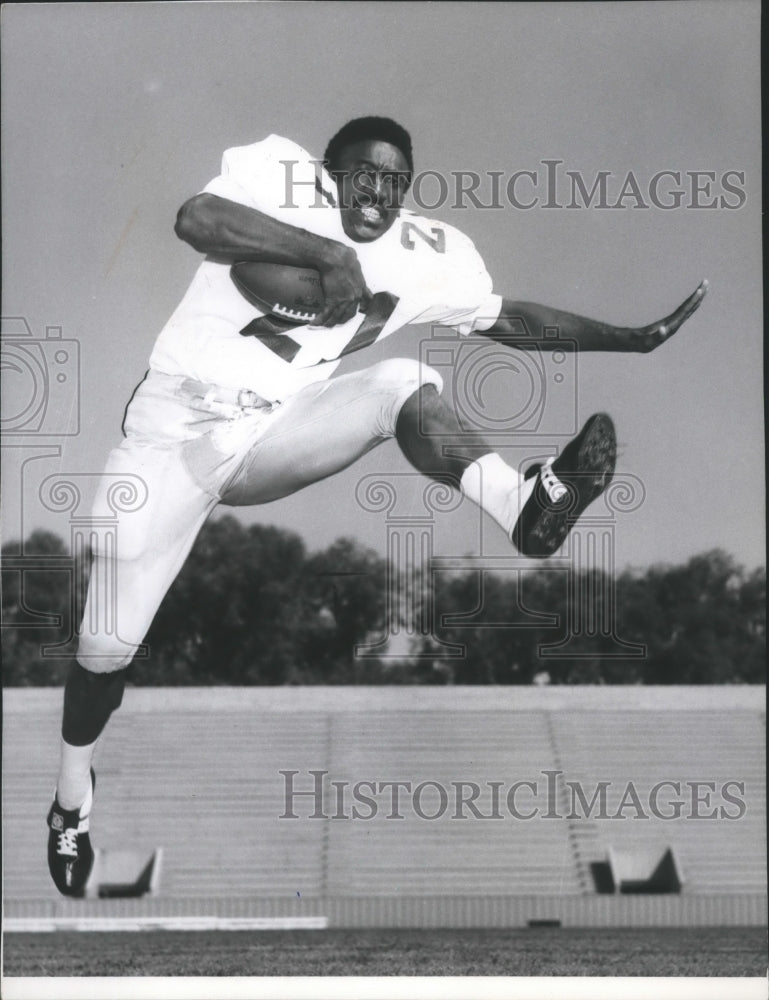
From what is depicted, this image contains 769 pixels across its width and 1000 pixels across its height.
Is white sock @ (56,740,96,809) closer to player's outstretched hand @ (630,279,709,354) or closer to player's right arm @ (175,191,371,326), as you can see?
player's right arm @ (175,191,371,326)

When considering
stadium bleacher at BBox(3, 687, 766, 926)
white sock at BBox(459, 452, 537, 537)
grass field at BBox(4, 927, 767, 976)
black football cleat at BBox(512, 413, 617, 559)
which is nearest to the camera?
black football cleat at BBox(512, 413, 617, 559)

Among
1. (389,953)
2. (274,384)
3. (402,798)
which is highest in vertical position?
(274,384)

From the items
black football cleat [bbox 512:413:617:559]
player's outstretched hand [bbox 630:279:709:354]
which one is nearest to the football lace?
black football cleat [bbox 512:413:617:559]

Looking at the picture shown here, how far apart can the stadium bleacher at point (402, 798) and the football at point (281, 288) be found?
156cm

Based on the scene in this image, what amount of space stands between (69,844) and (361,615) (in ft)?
4.51

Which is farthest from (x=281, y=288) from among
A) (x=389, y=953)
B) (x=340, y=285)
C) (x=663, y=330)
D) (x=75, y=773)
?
(x=389, y=953)

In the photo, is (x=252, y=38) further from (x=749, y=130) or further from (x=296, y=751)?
(x=296, y=751)

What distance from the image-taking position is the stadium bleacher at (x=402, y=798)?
678cm

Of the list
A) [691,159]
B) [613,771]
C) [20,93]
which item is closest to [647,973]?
[613,771]

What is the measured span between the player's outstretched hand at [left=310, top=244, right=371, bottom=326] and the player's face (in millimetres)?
92

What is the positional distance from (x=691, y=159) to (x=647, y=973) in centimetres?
294

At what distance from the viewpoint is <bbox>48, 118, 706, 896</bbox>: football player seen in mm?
6086

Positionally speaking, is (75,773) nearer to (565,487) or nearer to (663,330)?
(565,487)

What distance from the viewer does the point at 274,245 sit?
606 cm
